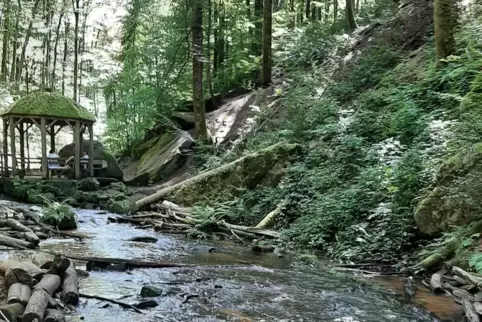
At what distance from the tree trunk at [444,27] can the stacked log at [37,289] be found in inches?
399

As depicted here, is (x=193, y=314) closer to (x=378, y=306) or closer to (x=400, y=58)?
(x=378, y=306)

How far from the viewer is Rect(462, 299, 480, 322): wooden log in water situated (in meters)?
5.20

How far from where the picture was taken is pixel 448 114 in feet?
33.9

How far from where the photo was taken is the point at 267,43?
2009 centimetres

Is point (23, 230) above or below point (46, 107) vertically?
below

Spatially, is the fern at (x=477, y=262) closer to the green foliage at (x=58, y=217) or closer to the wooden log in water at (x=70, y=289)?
the wooden log in water at (x=70, y=289)

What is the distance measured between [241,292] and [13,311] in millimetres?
3083

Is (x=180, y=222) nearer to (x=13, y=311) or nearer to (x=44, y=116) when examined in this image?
(x=13, y=311)

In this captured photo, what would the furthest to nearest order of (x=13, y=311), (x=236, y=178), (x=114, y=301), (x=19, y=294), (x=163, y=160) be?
(x=163, y=160), (x=236, y=178), (x=114, y=301), (x=19, y=294), (x=13, y=311)

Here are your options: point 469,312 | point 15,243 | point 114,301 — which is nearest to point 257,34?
A: point 15,243

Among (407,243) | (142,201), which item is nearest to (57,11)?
(142,201)

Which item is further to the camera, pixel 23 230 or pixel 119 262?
pixel 23 230

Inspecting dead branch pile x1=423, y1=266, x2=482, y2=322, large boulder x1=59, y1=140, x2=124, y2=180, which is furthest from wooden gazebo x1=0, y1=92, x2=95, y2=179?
dead branch pile x1=423, y1=266, x2=482, y2=322

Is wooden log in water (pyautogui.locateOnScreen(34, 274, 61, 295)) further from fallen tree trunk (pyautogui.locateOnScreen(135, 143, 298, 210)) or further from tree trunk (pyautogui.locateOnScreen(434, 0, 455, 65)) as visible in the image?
tree trunk (pyautogui.locateOnScreen(434, 0, 455, 65))
